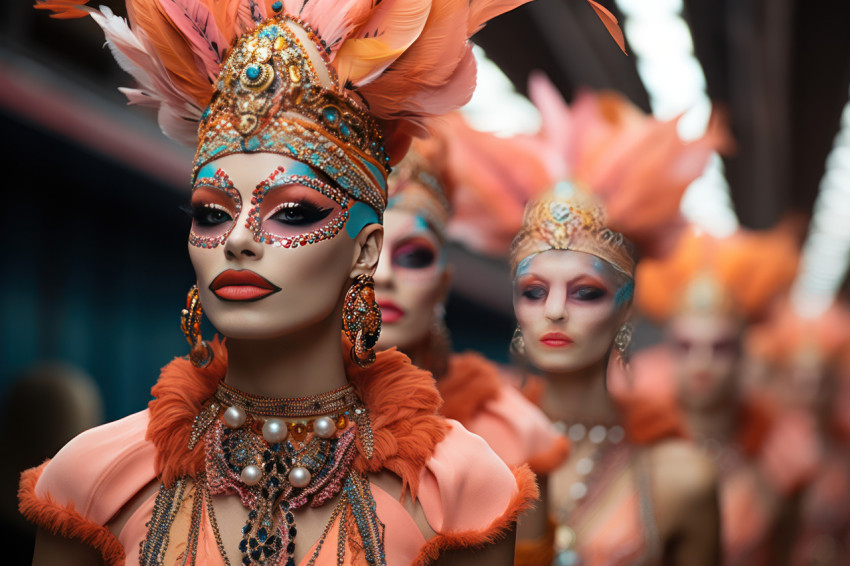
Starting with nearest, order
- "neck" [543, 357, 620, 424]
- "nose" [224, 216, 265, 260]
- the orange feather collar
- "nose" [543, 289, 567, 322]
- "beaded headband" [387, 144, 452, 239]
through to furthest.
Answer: "nose" [224, 216, 265, 260] → the orange feather collar → "nose" [543, 289, 567, 322] → "neck" [543, 357, 620, 424] → "beaded headband" [387, 144, 452, 239]

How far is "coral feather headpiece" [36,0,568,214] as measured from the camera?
179 cm

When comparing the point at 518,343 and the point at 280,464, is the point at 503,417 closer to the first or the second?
the point at 518,343

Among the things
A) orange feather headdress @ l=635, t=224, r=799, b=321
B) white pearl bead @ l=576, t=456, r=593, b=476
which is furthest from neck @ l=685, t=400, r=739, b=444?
white pearl bead @ l=576, t=456, r=593, b=476

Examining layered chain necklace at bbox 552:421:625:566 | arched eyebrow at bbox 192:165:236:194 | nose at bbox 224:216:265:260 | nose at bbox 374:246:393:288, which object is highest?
arched eyebrow at bbox 192:165:236:194

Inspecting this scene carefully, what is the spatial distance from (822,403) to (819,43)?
339 centimetres

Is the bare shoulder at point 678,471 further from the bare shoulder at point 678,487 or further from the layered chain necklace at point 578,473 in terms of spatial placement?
the layered chain necklace at point 578,473

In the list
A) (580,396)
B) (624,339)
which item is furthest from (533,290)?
(580,396)

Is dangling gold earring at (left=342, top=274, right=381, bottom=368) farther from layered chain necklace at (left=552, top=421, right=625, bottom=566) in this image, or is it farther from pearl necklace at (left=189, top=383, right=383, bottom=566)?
layered chain necklace at (left=552, top=421, right=625, bottom=566)

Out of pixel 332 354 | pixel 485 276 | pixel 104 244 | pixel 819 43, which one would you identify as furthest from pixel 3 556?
pixel 819 43

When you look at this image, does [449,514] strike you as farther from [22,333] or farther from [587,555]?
[22,333]

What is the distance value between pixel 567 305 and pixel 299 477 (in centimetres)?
84

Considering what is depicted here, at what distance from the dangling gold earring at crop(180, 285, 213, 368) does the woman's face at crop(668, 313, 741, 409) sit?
10.2 ft

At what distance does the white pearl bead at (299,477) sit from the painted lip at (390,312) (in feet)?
3.23

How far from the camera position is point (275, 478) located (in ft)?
5.87
